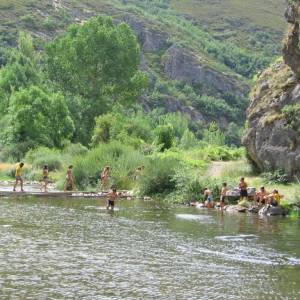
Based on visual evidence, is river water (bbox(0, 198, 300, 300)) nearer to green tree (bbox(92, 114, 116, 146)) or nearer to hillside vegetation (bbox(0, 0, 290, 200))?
hillside vegetation (bbox(0, 0, 290, 200))

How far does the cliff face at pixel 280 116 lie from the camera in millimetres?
46875

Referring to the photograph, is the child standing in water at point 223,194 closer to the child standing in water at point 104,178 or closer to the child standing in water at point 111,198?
the child standing in water at point 111,198

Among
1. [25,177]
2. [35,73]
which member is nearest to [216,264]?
[25,177]

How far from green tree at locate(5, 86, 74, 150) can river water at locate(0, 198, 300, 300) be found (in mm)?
39933

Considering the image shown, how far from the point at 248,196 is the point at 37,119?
129 ft

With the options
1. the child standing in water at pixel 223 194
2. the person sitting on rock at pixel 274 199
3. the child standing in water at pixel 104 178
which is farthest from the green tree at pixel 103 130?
the person sitting on rock at pixel 274 199

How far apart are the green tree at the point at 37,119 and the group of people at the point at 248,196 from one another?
118 feet

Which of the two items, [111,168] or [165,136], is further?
[165,136]

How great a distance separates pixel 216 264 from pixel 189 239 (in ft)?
17.5

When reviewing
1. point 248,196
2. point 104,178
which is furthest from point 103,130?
point 248,196

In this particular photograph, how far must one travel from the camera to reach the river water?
701 inches

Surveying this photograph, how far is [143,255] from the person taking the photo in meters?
22.9

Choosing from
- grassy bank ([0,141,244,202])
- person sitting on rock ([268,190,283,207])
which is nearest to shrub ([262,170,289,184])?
grassy bank ([0,141,244,202])

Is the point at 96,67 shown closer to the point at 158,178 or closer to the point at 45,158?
the point at 45,158
